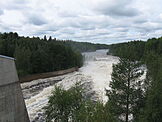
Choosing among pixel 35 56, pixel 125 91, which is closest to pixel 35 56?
pixel 35 56

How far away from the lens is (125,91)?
56.9 feet

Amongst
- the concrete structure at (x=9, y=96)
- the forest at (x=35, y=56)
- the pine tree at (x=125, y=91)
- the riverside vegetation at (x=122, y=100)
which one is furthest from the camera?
the forest at (x=35, y=56)

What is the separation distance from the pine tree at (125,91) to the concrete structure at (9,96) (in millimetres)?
7942

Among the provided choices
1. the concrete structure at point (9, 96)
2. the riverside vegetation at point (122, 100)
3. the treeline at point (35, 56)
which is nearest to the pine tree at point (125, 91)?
the riverside vegetation at point (122, 100)

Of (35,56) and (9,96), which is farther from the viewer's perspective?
(35,56)

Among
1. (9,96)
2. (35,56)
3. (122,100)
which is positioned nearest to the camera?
(122,100)

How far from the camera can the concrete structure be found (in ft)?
55.2

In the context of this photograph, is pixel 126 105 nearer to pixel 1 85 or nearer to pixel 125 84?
pixel 125 84

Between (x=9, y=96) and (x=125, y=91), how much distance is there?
943cm

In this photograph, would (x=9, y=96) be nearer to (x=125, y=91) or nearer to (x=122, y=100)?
(x=122, y=100)

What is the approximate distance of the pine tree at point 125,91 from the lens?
17.1 metres

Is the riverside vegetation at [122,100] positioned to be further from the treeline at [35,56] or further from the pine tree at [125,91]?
the treeline at [35,56]

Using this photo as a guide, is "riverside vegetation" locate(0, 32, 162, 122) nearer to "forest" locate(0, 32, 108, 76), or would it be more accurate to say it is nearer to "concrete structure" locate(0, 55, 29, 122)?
"concrete structure" locate(0, 55, 29, 122)

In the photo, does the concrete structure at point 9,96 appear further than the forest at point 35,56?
No
